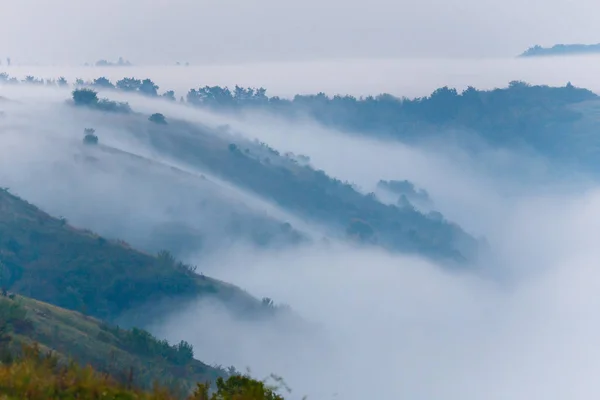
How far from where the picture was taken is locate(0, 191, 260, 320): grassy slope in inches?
3066

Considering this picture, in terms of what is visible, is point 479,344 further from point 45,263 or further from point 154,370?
point 154,370

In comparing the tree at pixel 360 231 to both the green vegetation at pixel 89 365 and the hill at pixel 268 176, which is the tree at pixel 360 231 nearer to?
the hill at pixel 268 176

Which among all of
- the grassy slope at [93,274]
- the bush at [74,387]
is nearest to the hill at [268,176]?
the grassy slope at [93,274]

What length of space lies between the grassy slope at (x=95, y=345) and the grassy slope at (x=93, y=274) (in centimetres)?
3216

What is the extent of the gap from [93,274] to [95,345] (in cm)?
4339

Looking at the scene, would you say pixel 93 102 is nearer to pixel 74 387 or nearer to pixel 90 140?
pixel 90 140

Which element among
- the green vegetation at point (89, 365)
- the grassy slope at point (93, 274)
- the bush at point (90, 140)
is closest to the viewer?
the green vegetation at point (89, 365)

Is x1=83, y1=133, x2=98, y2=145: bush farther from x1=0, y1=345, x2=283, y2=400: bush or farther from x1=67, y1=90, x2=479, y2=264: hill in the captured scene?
x1=0, y1=345, x2=283, y2=400: bush

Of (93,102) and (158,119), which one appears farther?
(158,119)

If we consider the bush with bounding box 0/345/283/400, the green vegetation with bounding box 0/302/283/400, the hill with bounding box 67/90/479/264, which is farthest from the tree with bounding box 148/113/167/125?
the bush with bounding box 0/345/283/400

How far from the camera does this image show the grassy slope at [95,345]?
32.6m

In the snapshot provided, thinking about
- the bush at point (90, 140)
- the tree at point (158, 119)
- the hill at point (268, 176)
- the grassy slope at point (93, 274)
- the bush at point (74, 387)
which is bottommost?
the bush at point (74, 387)

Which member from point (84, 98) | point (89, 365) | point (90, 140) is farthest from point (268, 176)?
point (89, 365)

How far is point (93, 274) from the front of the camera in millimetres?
79000
